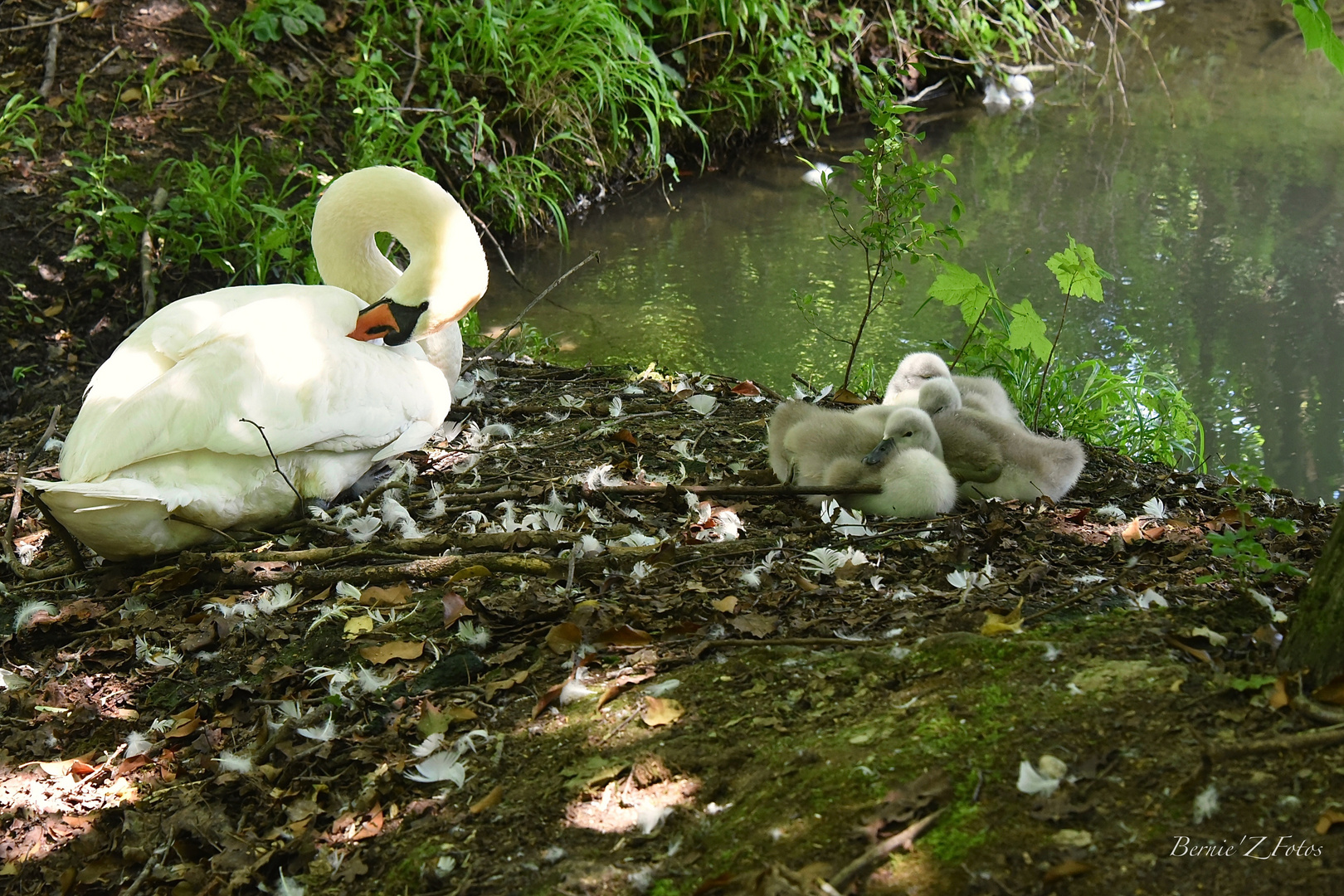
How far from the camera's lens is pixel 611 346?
22.3 ft

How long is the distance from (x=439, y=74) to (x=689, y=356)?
3.09 metres

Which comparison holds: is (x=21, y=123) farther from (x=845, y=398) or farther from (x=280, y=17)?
(x=845, y=398)

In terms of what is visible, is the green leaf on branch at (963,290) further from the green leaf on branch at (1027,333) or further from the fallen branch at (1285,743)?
the fallen branch at (1285,743)

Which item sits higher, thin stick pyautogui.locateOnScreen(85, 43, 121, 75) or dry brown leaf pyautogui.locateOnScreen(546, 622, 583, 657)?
thin stick pyautogui.locateOnScreen(85, 43, 121, 75)

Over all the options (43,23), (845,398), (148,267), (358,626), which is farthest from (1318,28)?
(43,23)

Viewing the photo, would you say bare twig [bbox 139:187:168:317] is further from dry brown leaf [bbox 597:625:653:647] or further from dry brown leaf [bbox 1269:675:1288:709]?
dry brown leaf [bbox 1269:675:1288:709]

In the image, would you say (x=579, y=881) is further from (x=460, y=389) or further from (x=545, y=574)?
(x=460, y=389)

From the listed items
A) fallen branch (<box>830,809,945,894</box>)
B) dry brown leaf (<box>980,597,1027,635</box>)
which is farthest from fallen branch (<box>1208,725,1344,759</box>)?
dry brown leaf (<box>980,597,1027,635</box>)

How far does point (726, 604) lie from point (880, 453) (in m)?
1.06

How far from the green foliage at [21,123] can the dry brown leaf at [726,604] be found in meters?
5.83

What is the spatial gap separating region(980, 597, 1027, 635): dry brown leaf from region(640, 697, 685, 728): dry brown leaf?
2.38ft

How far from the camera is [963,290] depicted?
4.71 m

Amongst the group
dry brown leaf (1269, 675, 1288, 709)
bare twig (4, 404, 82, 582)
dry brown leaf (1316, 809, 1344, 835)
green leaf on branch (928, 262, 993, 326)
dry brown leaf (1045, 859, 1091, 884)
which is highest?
green leaf on branch (928, 262, 993, 326)

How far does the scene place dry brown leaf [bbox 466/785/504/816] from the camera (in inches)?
84.2
